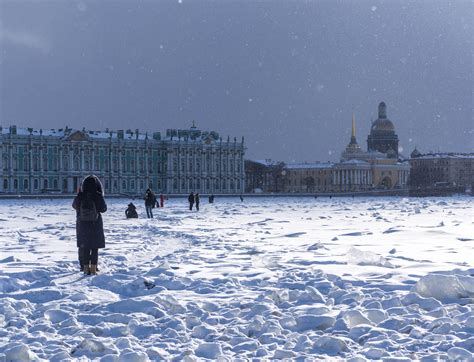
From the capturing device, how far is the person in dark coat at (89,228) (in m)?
8.63

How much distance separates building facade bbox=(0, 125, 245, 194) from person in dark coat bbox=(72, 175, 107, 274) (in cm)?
7819

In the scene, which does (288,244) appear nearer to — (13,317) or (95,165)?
(13,317)

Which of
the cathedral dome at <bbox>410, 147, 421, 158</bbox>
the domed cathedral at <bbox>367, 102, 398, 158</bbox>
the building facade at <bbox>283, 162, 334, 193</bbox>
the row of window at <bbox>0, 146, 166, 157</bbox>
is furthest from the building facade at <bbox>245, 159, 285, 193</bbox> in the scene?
the cathedral dome at <bbox>410, 147, 421, 158</bbox>

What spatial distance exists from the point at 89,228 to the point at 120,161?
8587cm

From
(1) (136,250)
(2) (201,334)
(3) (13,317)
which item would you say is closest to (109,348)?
(2) (201,334)

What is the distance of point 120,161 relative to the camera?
9344cm

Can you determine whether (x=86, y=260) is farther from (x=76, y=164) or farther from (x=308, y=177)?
(x=308, y=177)

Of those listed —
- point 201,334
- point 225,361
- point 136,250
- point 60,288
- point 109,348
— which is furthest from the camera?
point 136,250

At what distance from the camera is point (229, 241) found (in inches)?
537

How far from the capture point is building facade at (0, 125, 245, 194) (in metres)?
85.5

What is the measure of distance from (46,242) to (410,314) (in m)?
9.36

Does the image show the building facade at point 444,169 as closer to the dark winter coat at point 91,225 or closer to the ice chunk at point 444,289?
the dark winter coat at point 91,225

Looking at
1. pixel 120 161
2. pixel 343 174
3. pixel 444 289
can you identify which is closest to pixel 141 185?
pixel 120 161

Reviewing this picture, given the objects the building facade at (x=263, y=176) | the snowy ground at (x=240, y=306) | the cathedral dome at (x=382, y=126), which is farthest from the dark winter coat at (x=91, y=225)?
the cathedral dome at (x=382, y=126)
